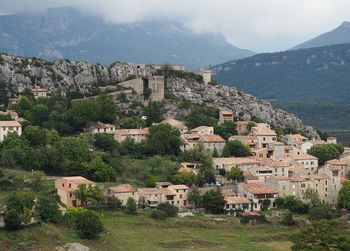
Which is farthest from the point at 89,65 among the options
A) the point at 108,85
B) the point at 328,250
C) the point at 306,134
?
the point at 328,250

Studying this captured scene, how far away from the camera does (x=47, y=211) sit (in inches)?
2424

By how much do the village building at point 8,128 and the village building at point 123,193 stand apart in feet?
60.1

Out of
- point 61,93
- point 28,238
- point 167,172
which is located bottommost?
point 28,238

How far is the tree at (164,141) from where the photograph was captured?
8700 cm

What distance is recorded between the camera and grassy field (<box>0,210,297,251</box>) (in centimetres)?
5834

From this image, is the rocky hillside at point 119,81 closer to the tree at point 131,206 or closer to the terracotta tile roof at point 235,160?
the terracotta tile roof at point 235,160

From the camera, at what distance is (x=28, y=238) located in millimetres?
58031

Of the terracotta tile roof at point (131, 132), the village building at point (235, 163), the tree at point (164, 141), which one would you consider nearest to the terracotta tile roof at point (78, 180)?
the tree at point (164, 141)

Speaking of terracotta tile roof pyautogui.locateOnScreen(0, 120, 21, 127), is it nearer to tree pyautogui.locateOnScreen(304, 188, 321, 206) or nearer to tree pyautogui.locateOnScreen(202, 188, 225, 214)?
tree pyautogui.locateOnScreen(202, 188, 225, 214)

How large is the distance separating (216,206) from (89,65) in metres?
47.3

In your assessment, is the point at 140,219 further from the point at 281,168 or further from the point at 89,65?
the point at 89,65

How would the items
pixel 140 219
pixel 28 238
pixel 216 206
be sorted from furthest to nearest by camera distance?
pixel 216 206, pixel 140 219, pixel 28 238

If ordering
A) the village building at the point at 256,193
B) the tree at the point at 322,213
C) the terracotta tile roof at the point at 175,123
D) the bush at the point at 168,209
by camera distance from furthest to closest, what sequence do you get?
the terracotta tile roof at the point at 175,123 → the village building at the point at 256,193 → the tree at the point at 322,213 → the bush at the point at 168,209

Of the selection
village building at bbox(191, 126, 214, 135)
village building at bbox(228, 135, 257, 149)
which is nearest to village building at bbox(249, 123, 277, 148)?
village building at bbox(228, 135, 257, 149)
